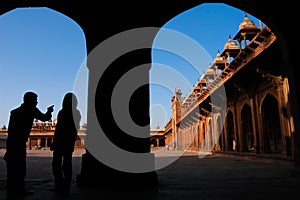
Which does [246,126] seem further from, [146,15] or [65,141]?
[65,141]

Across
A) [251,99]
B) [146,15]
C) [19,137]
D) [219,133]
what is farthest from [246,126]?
[19,137]

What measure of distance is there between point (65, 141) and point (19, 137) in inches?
25.0

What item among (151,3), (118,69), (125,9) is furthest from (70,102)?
(151,3)

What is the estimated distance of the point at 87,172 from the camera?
4.27 metres

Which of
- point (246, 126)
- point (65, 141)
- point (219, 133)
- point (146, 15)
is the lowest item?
point (65, 141)

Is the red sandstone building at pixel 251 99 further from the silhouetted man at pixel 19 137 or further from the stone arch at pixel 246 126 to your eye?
the silhouetted man at pixel 19 137

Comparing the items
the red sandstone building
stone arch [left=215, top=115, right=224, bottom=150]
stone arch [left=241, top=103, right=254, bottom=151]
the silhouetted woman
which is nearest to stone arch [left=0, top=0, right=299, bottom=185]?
the silhouetted woman

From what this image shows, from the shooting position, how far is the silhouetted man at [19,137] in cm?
366

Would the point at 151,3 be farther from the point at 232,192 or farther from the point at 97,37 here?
the point at 232,192

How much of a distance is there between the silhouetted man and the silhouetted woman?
404mm

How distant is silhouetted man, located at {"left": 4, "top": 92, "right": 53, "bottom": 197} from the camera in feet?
12.0

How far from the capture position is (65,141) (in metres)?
3.91

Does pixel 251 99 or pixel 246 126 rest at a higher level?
pixel 251 99

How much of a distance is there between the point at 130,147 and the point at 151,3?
2502 millimetres
